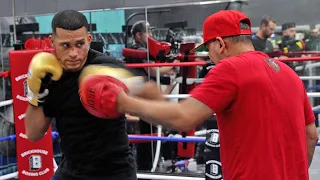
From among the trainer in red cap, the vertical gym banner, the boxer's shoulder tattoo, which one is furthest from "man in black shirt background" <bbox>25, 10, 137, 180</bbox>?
the vertical gym banner

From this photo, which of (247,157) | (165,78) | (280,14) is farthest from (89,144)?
(280,14)

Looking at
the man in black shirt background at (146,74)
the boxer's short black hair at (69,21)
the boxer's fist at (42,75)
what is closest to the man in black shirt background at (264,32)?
the man in black shirt background at (146,74)

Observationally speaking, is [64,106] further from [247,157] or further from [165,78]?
[165,78]

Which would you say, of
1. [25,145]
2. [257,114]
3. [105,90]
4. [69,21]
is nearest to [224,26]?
[257,114]

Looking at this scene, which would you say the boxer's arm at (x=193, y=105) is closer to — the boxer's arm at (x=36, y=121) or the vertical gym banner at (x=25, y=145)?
the boxer's arm at (x=36, y=121)

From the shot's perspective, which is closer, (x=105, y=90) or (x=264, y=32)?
(x=105, y=90)

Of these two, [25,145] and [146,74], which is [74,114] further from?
[146,74]

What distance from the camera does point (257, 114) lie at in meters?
1.50

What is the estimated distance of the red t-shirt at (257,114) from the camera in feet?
4.85

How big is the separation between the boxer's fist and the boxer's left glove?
0.41 meters

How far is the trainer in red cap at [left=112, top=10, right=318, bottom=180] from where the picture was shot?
1451 millimetres

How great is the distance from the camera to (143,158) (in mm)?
4234

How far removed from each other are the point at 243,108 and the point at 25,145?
1.86 m

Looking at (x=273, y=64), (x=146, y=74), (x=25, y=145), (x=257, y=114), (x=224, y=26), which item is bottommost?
(x=25, y=145)
